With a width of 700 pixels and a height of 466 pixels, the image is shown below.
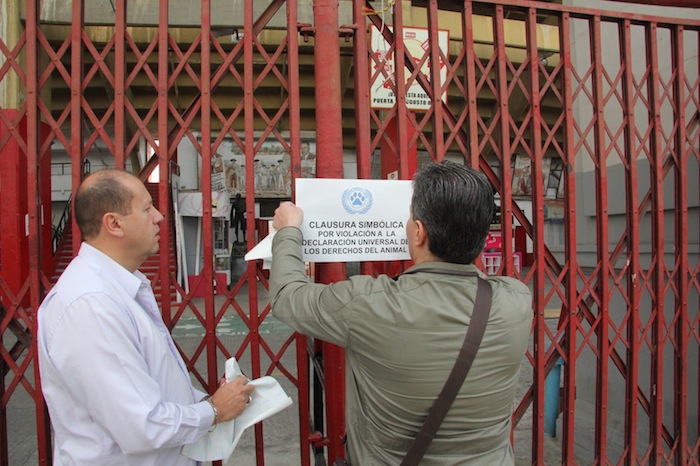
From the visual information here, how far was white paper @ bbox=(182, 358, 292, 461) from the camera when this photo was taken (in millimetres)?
1616

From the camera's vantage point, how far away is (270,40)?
11594mm

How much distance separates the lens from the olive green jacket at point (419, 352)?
1354 mm

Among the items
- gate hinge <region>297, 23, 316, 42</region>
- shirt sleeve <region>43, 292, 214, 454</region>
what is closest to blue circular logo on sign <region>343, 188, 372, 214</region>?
gate hinge <region>297, 23, 316, 42</region>

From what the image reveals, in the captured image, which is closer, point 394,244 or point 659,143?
point 394,244

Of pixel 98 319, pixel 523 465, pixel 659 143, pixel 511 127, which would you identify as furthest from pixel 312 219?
pixel 523 465

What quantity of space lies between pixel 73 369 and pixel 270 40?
11550mm

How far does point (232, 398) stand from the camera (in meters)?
1.64

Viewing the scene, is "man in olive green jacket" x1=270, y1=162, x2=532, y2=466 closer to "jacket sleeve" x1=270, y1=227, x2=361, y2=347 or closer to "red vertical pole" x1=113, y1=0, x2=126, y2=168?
"jacket sleeve" x1=270, y1=227, x2=361, y2=347

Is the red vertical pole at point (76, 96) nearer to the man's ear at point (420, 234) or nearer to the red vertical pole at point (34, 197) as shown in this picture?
the red vertical pole at point (34, 197)

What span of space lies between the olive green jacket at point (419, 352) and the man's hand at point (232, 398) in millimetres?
Result: 368

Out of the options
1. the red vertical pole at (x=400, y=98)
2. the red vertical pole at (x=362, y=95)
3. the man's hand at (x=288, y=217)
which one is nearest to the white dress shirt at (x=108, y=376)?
the man's hand at (x=288, y=217)

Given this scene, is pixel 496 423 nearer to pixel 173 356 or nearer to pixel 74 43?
pixel 173 356

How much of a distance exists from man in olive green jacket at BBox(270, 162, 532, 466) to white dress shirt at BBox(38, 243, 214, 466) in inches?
19.2

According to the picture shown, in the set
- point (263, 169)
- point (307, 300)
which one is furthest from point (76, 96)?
point (263, 169)
